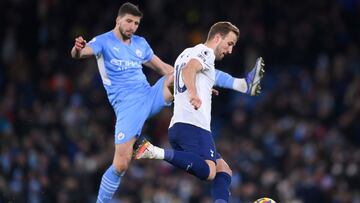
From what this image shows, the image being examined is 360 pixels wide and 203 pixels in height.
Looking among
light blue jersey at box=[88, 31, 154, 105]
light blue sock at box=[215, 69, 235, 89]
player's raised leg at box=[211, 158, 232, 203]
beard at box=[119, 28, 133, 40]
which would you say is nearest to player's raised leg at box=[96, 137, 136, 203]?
light blue jersey at box=[88, 31, 154, 105]

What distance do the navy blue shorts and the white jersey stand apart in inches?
2.5

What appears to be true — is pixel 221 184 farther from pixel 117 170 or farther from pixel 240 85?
pixel 240 85

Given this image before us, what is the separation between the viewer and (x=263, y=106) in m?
21.3

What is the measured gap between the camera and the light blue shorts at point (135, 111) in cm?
1254

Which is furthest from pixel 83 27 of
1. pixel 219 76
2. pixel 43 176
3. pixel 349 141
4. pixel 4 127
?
pixel 219 76

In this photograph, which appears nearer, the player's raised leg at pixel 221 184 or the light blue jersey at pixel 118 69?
the player's raised leg at pixel 221 184

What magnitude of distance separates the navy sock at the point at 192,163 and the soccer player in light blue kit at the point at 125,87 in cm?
95

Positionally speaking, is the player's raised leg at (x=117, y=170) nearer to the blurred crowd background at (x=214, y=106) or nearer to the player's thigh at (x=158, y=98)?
the player's thigh at (x=158, y=98)

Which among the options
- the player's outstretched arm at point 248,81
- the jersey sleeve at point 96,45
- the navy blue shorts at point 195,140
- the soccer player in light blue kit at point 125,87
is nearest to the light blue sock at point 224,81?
the player's outstretched arm at point 248,81

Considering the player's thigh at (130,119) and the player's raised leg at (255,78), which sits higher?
the player's raised leg at (255,78)

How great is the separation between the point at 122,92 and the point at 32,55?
442 inches

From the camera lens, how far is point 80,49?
475 inches

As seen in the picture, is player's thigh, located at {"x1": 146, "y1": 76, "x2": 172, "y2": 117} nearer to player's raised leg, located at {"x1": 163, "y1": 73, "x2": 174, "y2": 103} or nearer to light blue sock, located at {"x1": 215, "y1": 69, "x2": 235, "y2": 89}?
player's raised leg, located at {"x1": 163, "y1": 73, "x2": 174, "y2": 103}

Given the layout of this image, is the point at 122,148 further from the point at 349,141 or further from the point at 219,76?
the point at 349,141
